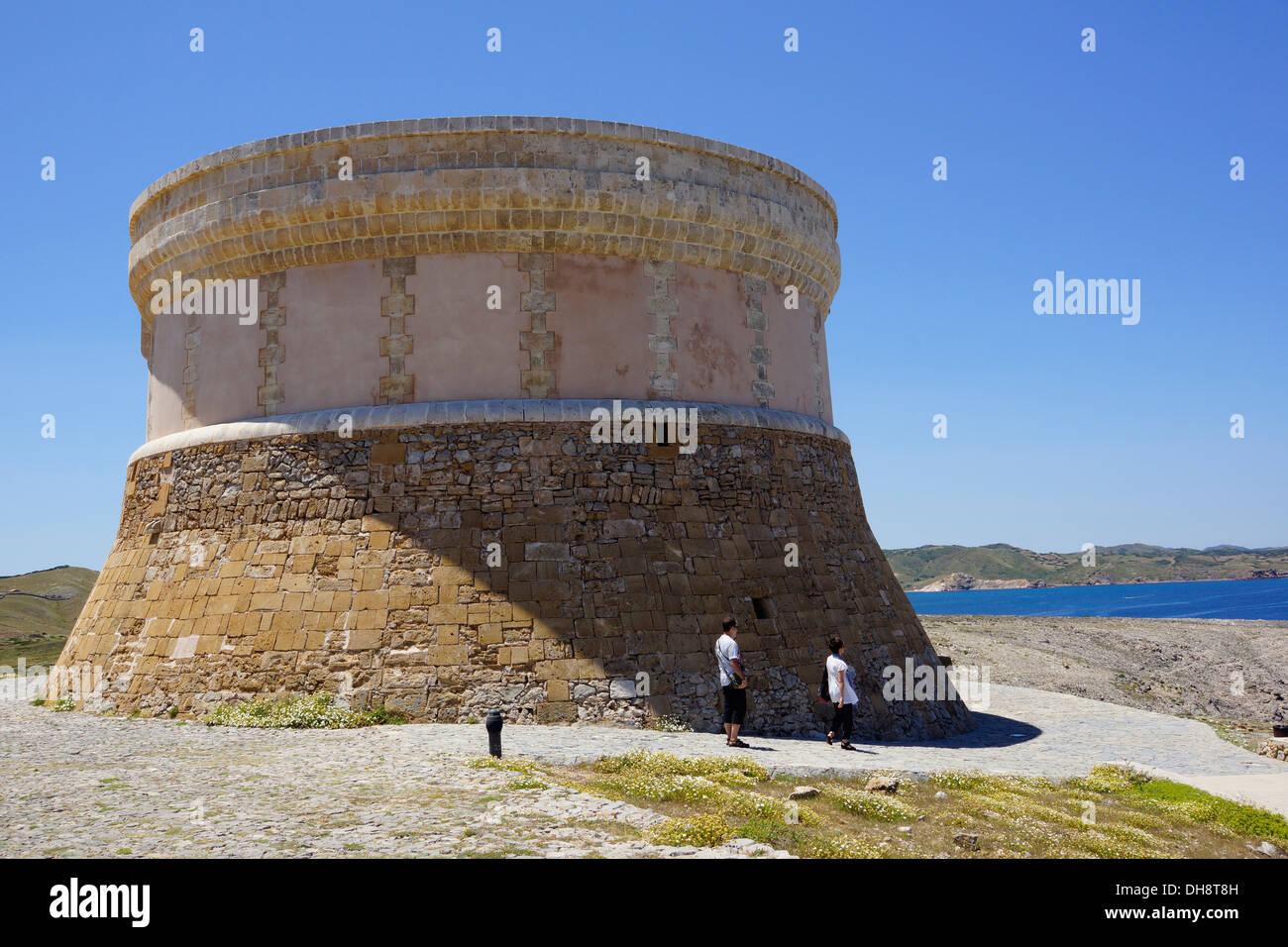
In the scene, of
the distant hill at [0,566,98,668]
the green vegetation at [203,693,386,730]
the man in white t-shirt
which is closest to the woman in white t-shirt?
the man in white t-shirt

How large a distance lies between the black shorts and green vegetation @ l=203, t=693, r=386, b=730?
16.0 ft

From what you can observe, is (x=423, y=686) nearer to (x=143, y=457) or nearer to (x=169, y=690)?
(x=169, y=690)

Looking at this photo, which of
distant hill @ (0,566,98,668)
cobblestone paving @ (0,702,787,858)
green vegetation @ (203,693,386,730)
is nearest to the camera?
cobblestone paving @ (0,702,787,858)

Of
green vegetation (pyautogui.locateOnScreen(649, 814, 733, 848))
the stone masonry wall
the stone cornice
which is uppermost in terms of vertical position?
the stone cornice

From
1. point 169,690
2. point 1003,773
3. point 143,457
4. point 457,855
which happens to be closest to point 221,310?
point 143,457

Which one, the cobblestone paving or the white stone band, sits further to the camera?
the white stone band

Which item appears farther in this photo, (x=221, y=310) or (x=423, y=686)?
(x=221, y=310)

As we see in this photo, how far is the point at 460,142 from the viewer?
50.3 ft

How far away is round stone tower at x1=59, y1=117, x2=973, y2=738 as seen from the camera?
13930mm

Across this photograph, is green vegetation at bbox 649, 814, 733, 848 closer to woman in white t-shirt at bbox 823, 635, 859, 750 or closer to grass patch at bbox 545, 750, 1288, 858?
grass patch at bbox 545, 750, 1288, 858

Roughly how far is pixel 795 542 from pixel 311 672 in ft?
26.9

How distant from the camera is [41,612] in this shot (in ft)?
214

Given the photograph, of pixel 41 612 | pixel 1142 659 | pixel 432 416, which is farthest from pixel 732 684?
pixel 41 612

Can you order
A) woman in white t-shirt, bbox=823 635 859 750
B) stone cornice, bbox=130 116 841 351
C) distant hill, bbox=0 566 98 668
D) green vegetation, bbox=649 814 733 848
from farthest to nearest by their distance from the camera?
distant hill, bbox=0 566 98 668, stone cornice, bbox=130 116 841 351, woman in white t-shirt, bbox=823 635 859 750, green vegetation, bbox=649 814 733 848
